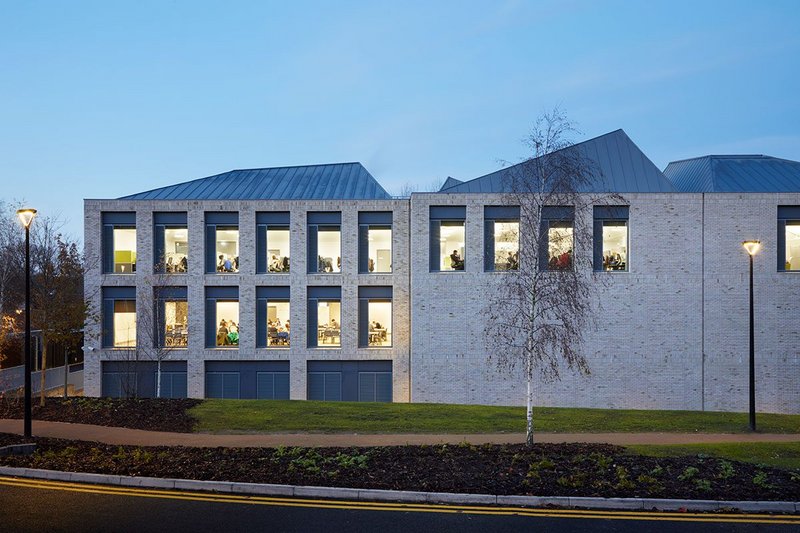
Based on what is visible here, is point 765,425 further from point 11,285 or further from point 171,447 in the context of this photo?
point 11,285

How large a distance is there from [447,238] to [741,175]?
15.9 m

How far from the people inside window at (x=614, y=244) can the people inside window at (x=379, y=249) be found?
1027cm

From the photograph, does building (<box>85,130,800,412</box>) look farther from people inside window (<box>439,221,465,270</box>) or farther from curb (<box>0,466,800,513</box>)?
curb (<box>0,466,800,513</box>)

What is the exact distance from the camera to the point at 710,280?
101 ft

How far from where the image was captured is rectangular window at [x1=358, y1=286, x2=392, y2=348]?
34.0 meters

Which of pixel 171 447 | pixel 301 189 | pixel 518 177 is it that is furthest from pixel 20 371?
pixel 518 177

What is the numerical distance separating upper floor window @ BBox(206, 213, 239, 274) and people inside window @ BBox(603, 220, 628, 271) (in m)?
17.8

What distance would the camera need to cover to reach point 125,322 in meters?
34.3

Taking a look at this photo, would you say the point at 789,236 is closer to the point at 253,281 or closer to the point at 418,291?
the point at 418,291

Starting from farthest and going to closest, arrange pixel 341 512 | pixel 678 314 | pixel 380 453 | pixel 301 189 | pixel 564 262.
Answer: pixel 301 189 < pixel 678 314 < pixel 564 262 < pixel 380 453 < pixel 341 512

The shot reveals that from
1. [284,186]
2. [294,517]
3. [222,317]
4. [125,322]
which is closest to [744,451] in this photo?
[294,517]

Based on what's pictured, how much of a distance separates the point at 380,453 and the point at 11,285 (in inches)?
1729

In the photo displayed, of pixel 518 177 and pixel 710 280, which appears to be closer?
pixel 518 177

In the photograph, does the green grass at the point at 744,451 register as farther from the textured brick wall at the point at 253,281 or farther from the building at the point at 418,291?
the textured brick wall at the point at 253,281
